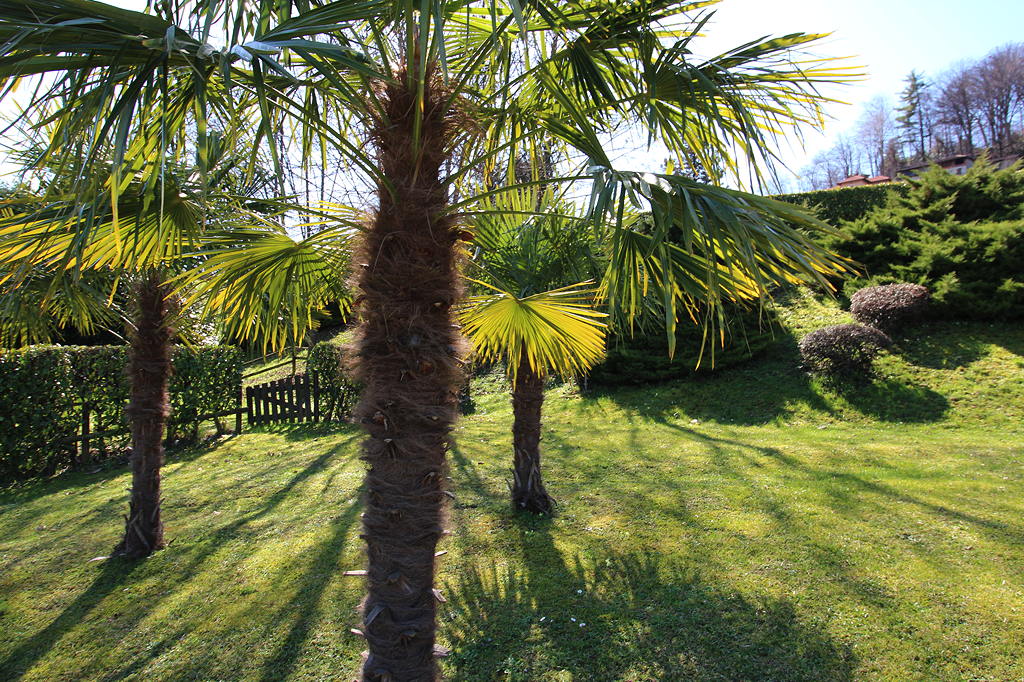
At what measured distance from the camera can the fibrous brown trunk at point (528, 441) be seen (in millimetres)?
5398

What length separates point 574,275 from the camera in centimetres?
495

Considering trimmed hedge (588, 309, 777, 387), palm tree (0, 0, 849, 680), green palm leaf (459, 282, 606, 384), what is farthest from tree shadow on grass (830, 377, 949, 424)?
palm tree (0, 0, 849, 680)

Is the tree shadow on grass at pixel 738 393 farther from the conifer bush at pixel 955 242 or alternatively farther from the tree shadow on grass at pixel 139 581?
the tree shadow on grass at pixel 139 581

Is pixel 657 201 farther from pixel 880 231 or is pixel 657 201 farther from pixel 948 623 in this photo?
pixel 880 231

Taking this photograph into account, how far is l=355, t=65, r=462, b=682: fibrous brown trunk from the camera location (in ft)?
8.75

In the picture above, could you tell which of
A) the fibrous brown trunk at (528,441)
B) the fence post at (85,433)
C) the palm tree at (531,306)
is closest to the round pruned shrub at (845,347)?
the palm tree at (531,306)

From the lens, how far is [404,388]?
2656 millimetres

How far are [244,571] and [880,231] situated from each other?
1340 cm

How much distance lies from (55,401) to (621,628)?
857 cm

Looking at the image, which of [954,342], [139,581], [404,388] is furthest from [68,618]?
[954,342]

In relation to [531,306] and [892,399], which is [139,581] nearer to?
[531,306]

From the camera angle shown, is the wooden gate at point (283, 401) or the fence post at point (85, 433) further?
the wooden gate at point (283, 401)

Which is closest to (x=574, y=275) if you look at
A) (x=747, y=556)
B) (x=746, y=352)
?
(x=747, y=556)

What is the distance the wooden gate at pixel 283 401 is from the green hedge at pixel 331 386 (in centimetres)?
15
